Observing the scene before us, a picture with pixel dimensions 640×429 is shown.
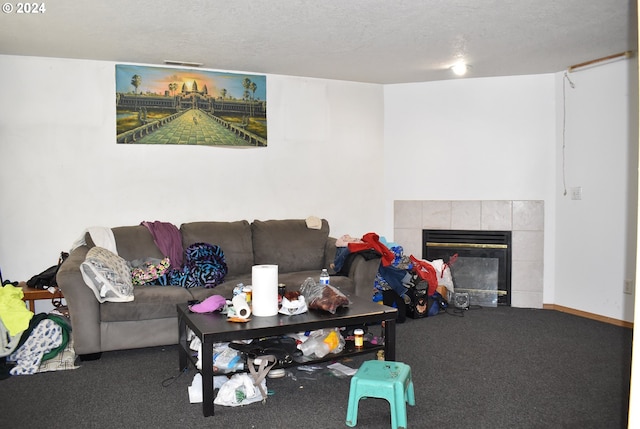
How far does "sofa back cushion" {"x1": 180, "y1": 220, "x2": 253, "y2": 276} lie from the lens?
4523 millimetres

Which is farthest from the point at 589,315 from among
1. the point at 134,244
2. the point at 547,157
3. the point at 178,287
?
the point at 134,244

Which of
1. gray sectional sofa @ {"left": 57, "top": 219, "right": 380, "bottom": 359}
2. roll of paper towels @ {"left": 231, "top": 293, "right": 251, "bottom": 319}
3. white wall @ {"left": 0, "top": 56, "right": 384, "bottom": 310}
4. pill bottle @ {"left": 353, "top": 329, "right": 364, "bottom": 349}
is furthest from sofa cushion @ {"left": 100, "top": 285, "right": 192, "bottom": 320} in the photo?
pill bottle @ {"left": 353, "top": 329, "right": 364, "bottom": 349}

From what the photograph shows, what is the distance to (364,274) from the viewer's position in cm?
438

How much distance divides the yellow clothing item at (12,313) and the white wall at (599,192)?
14.8 ft

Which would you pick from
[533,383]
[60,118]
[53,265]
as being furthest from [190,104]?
[533,383]

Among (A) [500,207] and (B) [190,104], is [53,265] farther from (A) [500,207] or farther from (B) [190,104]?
(A) [500,207]

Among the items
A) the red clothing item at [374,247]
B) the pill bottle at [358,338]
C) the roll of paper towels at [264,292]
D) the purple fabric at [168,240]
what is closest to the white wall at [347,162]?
the purple fabric at [168,240]


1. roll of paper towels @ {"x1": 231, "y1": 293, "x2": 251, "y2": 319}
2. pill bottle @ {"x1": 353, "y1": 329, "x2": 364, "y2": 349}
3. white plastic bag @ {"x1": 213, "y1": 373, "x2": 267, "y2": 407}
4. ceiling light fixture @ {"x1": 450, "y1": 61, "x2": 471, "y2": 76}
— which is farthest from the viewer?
ceiling light fixture @ {"x1": 450, "y1": 61, "x2": 471, "y2": 76}

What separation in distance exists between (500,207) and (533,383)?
254 cm

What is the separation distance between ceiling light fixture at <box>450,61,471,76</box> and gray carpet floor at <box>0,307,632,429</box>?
240cm

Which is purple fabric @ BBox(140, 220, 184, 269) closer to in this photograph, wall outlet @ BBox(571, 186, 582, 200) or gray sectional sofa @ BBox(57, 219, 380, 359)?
gray sectional sofa @ BBox(57, 219, 380, 359)

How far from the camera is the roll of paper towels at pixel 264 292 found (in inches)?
119

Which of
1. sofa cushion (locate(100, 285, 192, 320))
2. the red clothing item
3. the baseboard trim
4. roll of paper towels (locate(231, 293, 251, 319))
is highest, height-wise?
the red clothing item

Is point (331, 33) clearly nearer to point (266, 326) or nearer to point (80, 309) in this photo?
point (266, 326)
